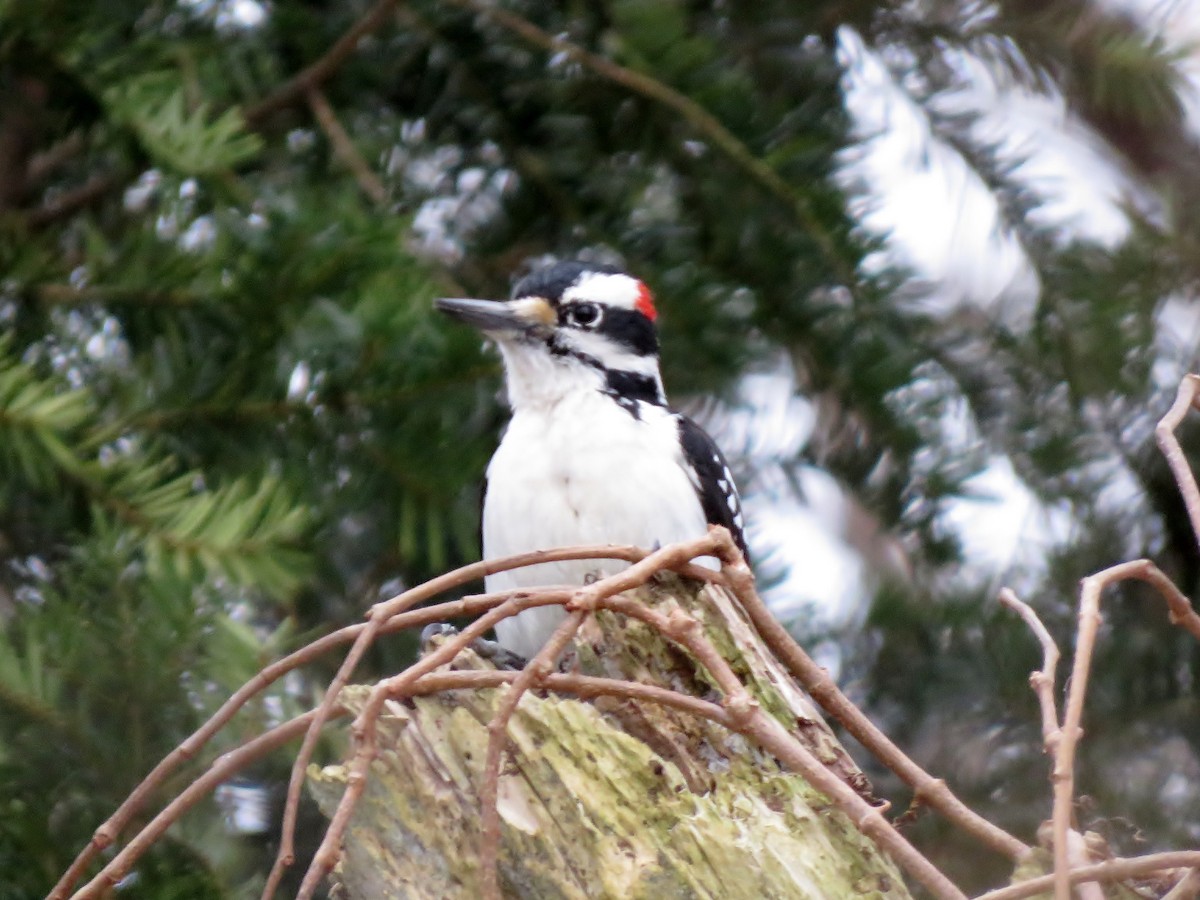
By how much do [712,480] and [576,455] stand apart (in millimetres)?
260

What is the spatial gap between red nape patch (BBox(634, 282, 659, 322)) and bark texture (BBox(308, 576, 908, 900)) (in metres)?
1.18

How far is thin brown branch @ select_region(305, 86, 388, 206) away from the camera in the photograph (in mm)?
2703

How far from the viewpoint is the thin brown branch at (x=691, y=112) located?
2.57 m

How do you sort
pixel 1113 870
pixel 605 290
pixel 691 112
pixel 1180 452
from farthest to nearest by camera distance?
pixel 605 290
pixel 691 112
pixel 1180 452
pixel 1113 870

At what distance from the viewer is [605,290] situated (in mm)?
3189

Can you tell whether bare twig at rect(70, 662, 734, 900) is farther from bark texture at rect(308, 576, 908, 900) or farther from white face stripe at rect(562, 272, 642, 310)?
white face stripe at rect(562, 272, 642, 310)

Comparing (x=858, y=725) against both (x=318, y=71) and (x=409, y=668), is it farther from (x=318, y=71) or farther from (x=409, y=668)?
(x=318, y=71)

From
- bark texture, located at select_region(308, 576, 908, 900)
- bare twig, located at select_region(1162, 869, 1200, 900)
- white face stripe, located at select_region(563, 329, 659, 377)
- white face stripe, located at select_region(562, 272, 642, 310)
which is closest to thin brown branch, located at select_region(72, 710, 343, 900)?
bark texture, located at select_region(308, 576, 908, 900)

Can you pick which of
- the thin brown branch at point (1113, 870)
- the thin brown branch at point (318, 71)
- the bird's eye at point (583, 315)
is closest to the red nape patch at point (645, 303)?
the bird's eye at point (583, 315)

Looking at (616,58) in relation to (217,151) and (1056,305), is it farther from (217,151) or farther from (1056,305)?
(1056,305)

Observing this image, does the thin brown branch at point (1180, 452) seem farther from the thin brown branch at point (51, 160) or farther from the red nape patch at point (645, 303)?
the thin brown branch at point (51, 160)

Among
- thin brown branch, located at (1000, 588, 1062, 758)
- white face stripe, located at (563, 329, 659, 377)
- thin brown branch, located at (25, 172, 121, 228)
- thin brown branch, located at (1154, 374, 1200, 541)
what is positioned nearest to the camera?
thin brown branch, located at (1000, 588, 1062, 758)

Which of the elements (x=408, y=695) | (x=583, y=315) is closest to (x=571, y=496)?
(x=583, y=315)

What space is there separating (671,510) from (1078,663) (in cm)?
158
